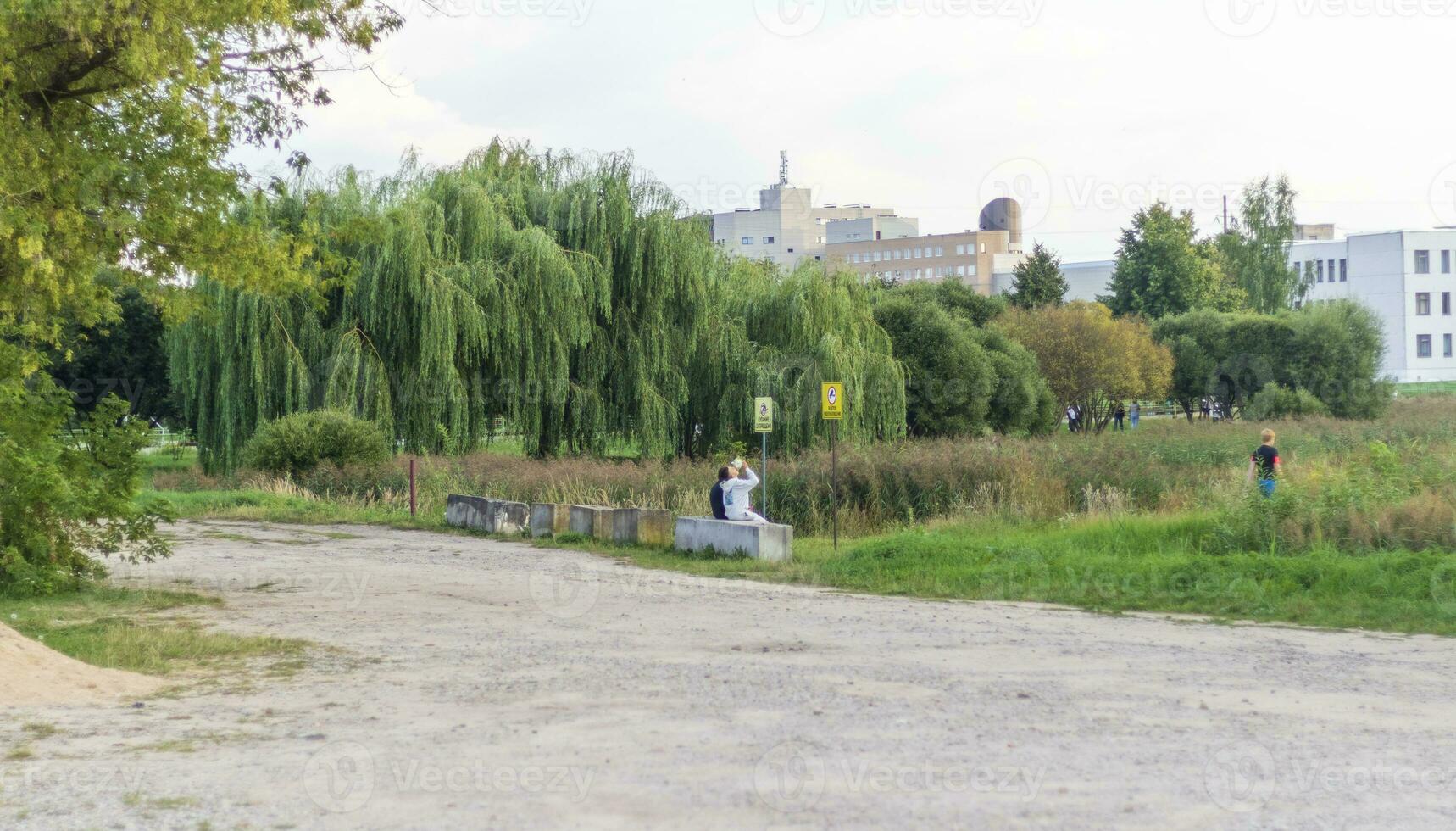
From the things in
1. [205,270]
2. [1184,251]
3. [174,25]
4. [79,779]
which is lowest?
[79,779]

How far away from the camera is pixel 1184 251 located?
306 ft

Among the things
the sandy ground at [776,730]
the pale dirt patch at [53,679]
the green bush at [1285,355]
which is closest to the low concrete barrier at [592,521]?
the sandy ground at [776,730]

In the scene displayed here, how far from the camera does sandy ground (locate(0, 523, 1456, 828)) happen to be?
624 cm

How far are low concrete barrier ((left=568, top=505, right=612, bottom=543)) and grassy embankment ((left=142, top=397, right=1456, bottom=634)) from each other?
0.49m

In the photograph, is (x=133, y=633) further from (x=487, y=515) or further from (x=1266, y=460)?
(x=1266, y=460)

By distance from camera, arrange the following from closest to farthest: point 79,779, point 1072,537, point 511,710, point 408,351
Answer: point 79,779
point 511,710
point 1072,537
point 408,351

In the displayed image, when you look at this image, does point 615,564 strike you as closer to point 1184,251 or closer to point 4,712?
point 4,712

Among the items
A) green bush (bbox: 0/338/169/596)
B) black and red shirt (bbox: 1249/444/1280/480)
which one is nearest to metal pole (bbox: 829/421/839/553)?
black and red shirt (bbox: 1249/444/1280/480)

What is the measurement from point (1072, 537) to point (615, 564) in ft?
21.1

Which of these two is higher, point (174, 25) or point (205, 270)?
point (174, 25)

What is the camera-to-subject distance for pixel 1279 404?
62.7 metres

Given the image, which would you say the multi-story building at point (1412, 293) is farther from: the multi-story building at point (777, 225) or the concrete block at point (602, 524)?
the concrete block at point (602, 524)

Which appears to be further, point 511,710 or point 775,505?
point 775,505

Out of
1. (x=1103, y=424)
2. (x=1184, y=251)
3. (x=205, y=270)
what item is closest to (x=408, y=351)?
(x=205, y=270)
